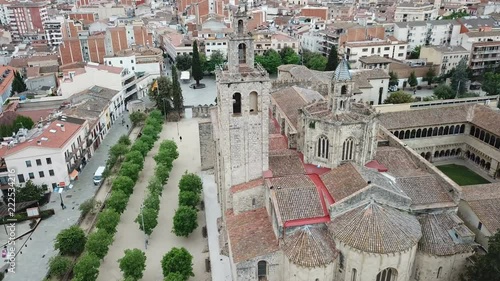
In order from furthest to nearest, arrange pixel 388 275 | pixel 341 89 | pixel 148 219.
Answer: pixel 148 219 → pixel 341 89 → pixel 388 275

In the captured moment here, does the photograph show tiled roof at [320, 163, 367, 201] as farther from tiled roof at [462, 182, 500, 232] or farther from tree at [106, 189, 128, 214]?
tree at [106, 189, 128, 214]

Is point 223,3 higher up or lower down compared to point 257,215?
higher up

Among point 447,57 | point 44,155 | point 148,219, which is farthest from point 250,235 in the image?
point 447,57

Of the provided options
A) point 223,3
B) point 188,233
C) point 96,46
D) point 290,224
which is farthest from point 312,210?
point 223,3

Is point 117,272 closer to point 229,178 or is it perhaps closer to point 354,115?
point 229,178

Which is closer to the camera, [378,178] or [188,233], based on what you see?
[378,178]

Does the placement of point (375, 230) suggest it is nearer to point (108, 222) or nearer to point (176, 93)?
point (108, 222)

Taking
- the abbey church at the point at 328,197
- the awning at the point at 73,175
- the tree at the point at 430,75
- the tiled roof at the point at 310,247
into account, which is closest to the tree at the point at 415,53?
the tree at the point at 430,75
